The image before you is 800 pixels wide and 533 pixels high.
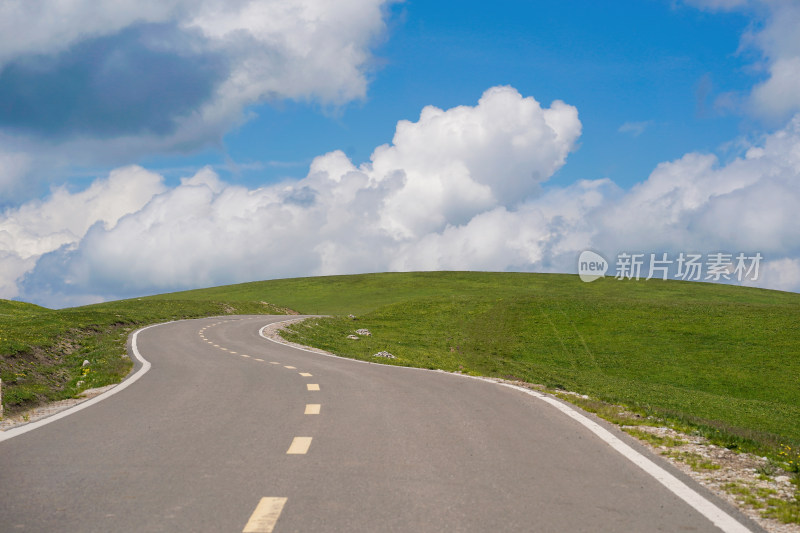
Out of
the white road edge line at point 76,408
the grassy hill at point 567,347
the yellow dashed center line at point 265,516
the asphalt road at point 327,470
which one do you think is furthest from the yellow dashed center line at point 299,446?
the grassy hill at point 567,347

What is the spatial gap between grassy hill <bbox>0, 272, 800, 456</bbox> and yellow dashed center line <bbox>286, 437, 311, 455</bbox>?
264 inches

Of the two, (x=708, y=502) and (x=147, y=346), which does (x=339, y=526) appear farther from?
(x=147, y=346)

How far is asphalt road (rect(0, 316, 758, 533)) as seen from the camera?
19.2 feet

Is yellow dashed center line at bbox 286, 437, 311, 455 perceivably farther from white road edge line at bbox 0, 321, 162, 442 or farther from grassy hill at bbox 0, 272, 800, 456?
grassy hill at bbox 0, 272, 800, 456

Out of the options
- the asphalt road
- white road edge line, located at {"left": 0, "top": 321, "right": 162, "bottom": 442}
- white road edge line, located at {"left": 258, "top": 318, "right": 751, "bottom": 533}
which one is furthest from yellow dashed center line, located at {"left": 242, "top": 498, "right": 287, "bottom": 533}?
white road edge line, located at {"left": 0, "top": 321, "right": 162, "bottom": 442}

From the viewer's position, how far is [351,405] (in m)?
12.9

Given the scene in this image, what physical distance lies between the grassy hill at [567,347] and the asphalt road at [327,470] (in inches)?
145

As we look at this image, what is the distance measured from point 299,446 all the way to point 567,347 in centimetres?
4145

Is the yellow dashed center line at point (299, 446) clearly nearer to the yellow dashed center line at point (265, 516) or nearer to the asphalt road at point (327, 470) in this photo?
the asphalt road at point (327, 470)

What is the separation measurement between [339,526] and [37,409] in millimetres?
9730

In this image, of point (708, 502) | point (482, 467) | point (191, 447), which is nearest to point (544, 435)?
point (482, 467)

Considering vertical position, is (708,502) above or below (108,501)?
above

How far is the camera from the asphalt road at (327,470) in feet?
19.2

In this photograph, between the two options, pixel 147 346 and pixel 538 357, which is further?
pixel 538 357
